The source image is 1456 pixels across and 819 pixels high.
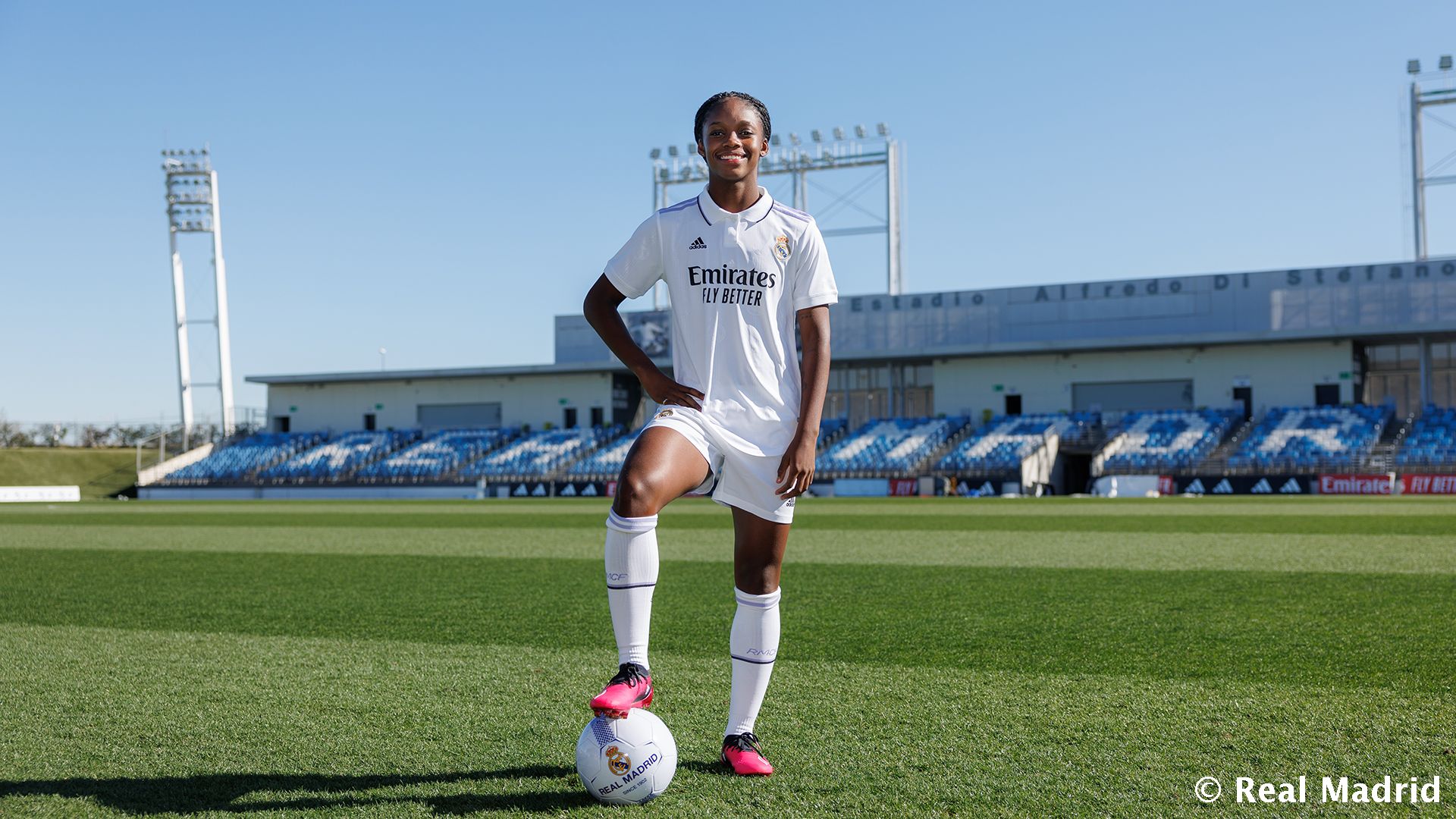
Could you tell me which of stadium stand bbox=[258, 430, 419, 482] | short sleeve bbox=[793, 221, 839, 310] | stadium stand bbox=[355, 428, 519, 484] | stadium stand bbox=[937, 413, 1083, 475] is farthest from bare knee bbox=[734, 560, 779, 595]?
stadium stand bbox=[258, 430, 419, 482]

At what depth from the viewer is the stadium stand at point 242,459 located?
161 ft

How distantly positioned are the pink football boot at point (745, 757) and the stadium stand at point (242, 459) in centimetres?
4895

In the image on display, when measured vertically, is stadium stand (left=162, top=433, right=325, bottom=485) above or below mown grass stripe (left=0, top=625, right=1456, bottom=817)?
below

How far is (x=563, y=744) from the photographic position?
4055 millimetres

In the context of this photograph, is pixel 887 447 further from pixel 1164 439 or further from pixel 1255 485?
pixel 1255 485

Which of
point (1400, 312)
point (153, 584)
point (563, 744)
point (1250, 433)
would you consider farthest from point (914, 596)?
point (1400, 312)

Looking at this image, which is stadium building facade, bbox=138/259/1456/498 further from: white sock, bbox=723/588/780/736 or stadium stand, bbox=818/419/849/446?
white sock, bbox=723/588/780/736

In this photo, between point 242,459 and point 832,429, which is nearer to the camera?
point 832,429

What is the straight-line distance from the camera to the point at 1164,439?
3906 centimetres

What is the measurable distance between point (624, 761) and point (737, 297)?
4.76ft

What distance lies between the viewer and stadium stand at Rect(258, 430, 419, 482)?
4878 centimetres

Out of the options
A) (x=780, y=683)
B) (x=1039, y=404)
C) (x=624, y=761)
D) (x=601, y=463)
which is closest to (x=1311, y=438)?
(x=1039, y=404)

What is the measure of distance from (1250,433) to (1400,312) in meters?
8.75

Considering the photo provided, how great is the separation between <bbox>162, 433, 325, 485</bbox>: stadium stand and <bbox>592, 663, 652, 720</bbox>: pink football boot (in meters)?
49.1
